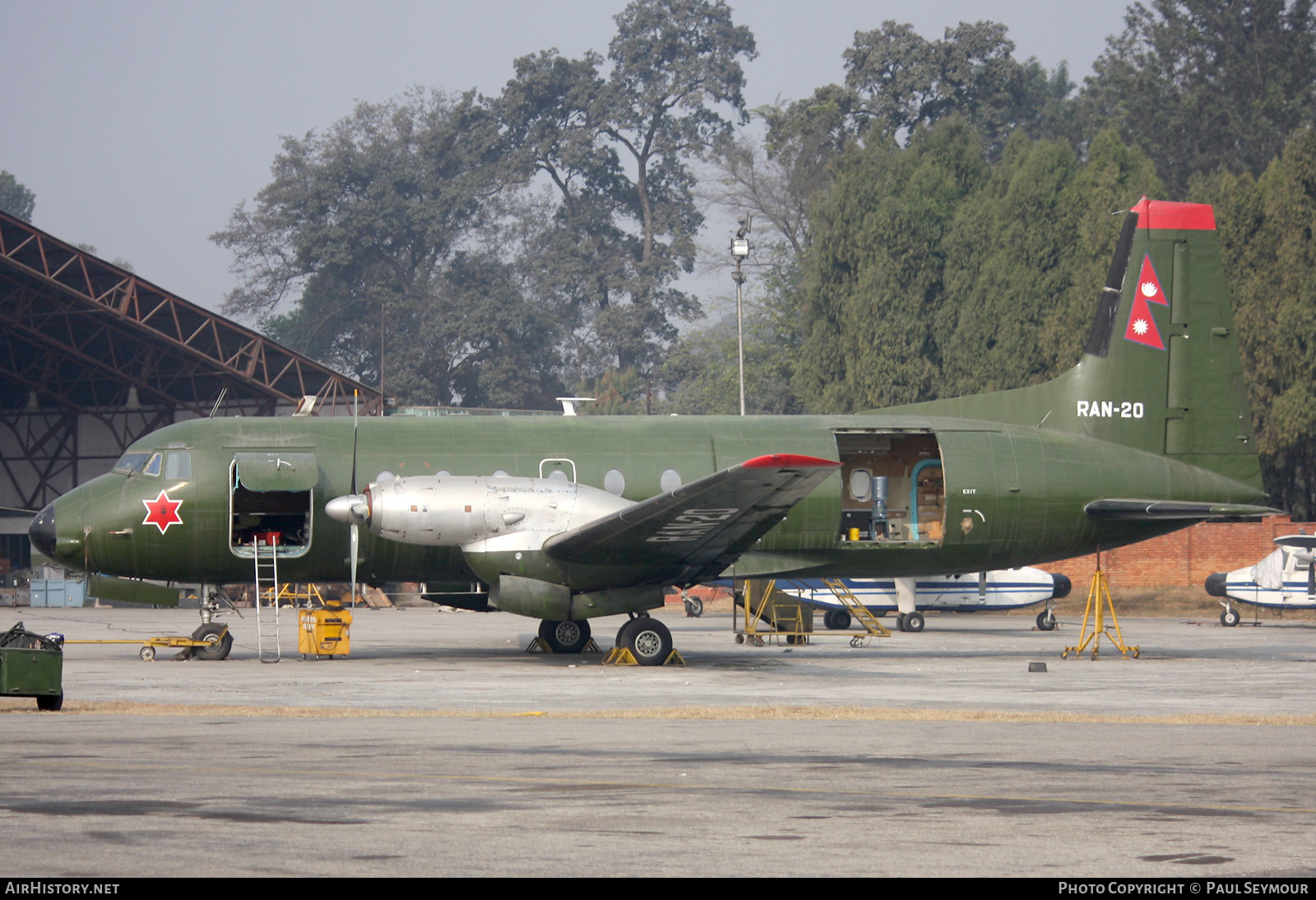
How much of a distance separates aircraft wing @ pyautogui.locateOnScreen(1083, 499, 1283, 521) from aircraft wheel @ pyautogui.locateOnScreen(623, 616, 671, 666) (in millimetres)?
8239

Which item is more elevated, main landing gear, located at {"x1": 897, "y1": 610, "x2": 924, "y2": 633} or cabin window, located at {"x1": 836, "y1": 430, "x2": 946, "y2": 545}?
cabin window, located at {"x1": 836, "y1": 430, "x2": 946, "y2": 545}

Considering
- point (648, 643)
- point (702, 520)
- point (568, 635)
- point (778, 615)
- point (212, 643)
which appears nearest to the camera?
point (702, 520)

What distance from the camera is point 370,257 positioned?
8775 centimetres

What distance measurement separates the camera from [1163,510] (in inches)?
924

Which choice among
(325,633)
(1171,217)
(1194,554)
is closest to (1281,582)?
(1194,554)

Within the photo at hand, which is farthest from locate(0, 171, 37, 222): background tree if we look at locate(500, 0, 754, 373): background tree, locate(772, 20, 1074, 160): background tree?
locate(772, 20, 1074, 160): background tree

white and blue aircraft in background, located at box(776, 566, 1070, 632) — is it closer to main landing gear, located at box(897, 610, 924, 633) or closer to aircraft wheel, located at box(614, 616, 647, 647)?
main landing gear, located at box(897, 610, 924, 633)

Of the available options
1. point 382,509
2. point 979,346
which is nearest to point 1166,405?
point 382,509

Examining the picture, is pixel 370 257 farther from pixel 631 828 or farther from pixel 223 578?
pixel 631 828

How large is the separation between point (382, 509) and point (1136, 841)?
14.0 m

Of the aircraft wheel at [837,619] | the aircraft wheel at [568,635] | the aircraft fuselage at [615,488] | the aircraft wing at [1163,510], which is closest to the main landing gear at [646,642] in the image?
the aircraft fuselage at [615,488]

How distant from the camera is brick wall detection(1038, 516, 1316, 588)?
42.4 meters

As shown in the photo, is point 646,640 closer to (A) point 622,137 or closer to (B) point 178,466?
(B) point 178,466

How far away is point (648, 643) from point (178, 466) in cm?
829
